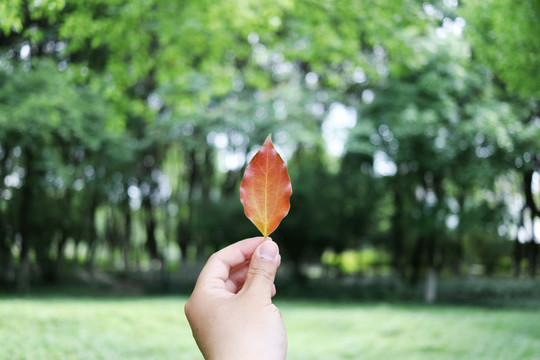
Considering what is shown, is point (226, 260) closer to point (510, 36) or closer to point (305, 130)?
point (510, 36)

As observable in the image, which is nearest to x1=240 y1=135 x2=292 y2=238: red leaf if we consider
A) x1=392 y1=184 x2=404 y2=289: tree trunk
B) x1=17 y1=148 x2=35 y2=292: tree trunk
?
x1=17 y1=148 x2=35 y2=292: tree trunk

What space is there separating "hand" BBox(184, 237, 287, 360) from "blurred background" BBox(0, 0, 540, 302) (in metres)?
3.94

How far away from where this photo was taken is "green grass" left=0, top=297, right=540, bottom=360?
623cm

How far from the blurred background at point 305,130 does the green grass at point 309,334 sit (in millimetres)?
2819

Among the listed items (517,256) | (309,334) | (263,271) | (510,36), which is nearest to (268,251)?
(263,271)

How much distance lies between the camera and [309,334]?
8977 mm

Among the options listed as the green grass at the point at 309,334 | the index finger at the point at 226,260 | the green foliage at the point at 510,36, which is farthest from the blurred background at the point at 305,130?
the index finger at the point at 226,260

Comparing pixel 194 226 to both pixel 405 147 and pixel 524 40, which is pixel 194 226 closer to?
pixel 405 147

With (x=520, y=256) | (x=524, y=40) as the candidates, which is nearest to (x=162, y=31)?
(x=524, y=40)

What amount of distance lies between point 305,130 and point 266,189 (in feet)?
39.3

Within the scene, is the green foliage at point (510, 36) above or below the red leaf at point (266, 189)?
above

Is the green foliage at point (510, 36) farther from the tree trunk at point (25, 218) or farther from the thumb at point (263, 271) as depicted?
the tree trunk at point (25, 218)

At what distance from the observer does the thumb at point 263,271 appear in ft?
3.38

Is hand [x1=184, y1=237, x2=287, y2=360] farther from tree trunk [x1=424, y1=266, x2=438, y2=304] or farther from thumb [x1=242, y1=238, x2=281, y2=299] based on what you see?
tree trunk [x1=424, y1=266, x2=438, y2=304]
